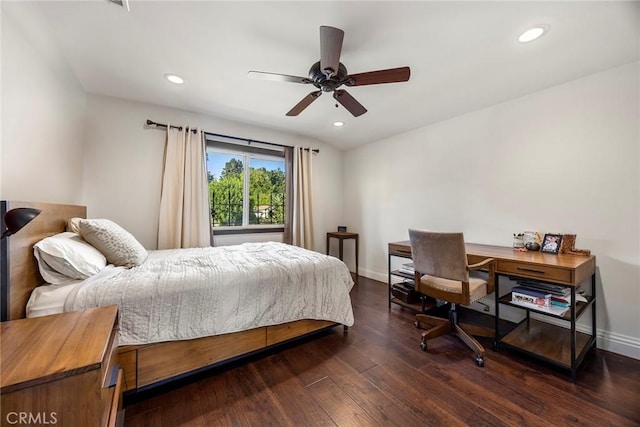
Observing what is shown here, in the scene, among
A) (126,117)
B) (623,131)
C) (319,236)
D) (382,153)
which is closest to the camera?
(623,131)

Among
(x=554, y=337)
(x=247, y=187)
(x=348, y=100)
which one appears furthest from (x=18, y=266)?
(x=554, y=337)

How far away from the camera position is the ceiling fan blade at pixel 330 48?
1405 mm

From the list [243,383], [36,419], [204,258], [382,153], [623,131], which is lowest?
[243,383]

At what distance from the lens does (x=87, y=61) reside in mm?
2057

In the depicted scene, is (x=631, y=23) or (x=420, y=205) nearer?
(x=631, y=23)

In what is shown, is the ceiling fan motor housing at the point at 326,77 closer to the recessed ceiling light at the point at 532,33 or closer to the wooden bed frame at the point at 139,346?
the recessed ceiling light at the point at 532,33

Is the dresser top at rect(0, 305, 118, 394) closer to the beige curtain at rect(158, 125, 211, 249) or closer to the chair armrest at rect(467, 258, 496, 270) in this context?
the beige curtain at rect(158, 125, 211, 249)

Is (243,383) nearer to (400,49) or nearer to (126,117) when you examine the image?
(400,49)

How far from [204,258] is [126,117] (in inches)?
81.3

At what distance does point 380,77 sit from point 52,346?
2241 millimetres

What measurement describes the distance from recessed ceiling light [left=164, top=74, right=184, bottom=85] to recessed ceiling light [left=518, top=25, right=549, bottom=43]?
2.81m

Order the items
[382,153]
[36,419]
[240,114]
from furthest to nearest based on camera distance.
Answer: [382,153], [240,114], [36,419]

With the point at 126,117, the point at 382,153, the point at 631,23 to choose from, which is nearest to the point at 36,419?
the point at 126,117

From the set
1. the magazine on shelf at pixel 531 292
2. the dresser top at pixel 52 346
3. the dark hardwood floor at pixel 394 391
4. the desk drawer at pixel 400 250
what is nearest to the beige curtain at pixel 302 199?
the desk drawer at pixel 400 250
